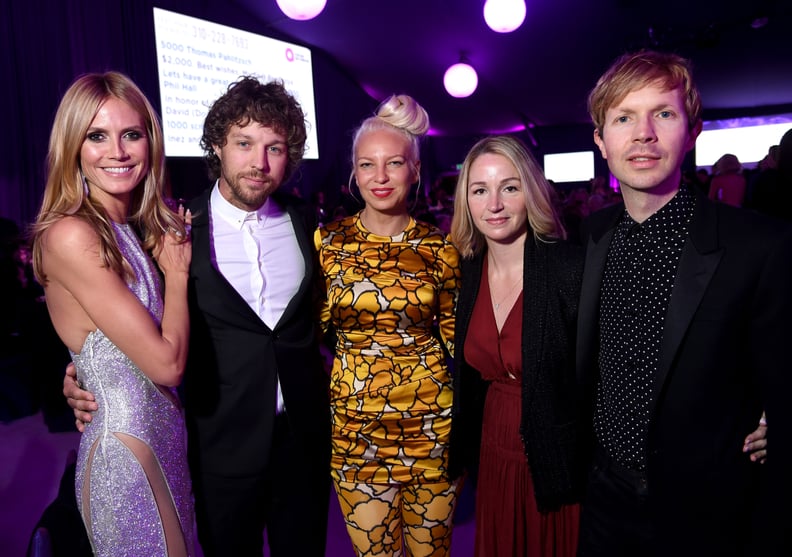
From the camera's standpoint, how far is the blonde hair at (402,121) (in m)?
2.12

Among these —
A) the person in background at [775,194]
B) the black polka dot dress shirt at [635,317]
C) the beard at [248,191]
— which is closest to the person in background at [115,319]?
the beard at [248,191]

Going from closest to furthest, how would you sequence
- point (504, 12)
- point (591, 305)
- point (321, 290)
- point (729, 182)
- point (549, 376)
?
point (591, 305), point (549, 376), point (321, 290), point (504, 12), point (729, 182)

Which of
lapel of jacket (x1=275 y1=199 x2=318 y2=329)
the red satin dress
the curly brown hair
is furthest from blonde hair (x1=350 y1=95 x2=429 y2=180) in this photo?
the red satin dress

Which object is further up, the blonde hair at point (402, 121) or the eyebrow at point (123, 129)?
the blonde hair at point (402, 121)

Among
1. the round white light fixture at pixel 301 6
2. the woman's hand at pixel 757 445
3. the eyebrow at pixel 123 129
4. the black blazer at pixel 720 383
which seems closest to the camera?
the black blazer at pixel 720 383

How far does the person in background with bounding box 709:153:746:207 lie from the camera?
6.60 meters

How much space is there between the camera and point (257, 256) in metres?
1.85

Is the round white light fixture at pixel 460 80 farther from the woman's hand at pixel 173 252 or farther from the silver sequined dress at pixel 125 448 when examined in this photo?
the silver sequined dress at pixel 125 448

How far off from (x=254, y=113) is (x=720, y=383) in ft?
5.45

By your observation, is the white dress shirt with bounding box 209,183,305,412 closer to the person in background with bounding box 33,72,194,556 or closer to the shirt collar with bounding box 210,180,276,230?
the shirt collar with bounding box 210,180,276,230

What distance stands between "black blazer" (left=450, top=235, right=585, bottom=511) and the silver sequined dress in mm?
941

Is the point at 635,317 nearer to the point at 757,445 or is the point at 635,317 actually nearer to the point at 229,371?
the point at 757,445

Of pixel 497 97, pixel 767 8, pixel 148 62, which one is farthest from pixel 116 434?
pixel 497 97

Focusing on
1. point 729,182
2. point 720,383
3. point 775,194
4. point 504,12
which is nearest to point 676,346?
point 720,383
